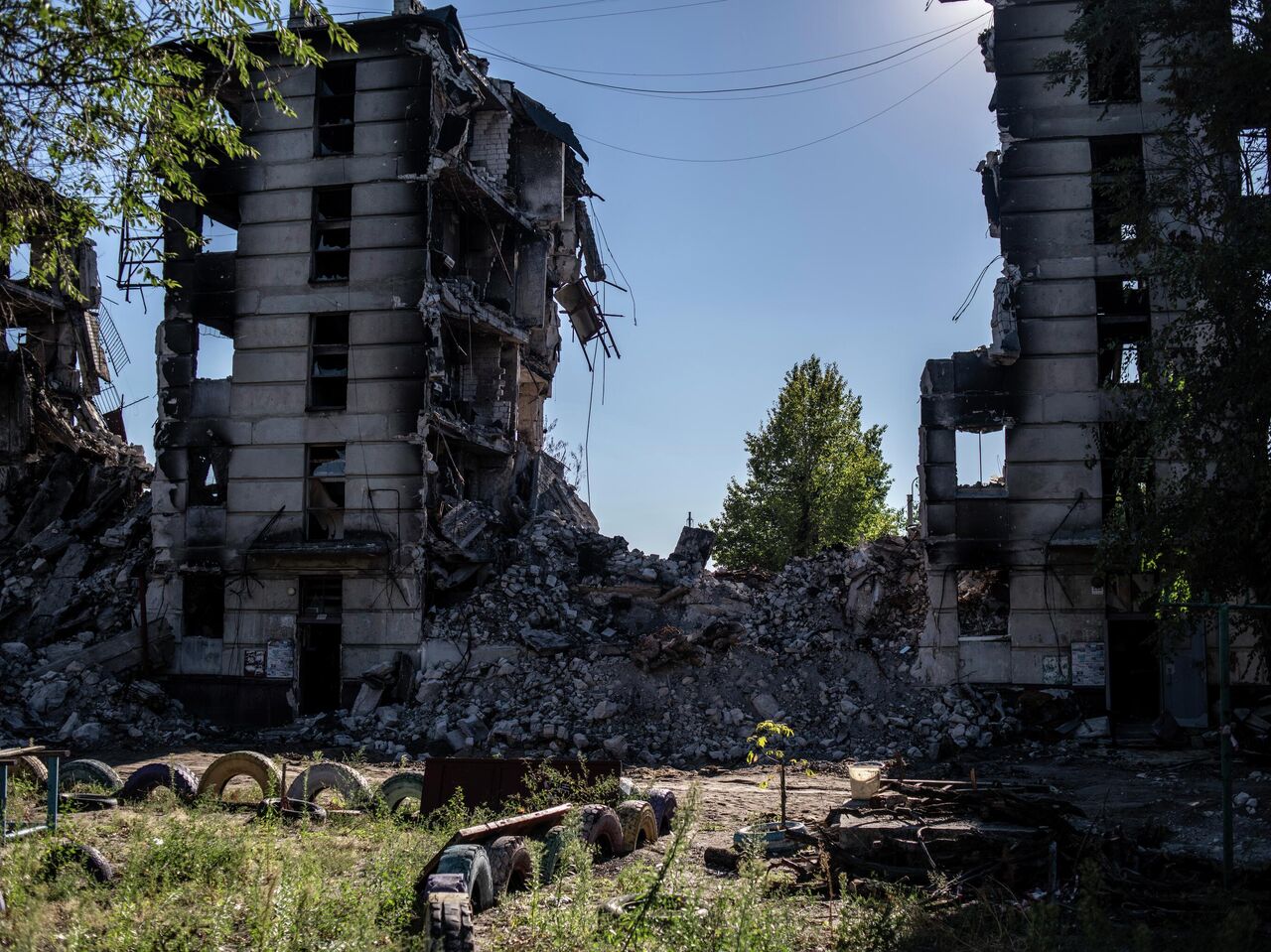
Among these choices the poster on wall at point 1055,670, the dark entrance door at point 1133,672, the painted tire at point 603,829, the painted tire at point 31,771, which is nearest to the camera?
the painted tire at point 603,829

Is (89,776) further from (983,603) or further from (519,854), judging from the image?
(983,603)

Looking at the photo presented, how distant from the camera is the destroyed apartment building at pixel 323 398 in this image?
72.4 feet

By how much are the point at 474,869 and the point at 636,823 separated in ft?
9.50

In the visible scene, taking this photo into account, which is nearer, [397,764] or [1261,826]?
[1261,826]

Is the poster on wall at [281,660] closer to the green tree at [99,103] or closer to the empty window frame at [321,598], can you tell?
the empty window frame at [321,598]

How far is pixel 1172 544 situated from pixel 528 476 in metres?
17.5

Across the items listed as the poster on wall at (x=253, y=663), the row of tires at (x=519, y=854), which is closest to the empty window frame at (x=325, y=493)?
the poster on wall at (x=253, y=663)

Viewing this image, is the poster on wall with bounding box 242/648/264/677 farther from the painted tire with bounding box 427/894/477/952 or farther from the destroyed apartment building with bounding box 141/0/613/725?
the painted tire with bounding box 427/894/477/952

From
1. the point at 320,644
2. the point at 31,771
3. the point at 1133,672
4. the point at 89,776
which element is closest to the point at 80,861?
the point at 89,776

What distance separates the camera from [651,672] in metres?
20.1

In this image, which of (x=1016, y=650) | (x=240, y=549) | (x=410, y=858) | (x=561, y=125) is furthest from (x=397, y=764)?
(x=561, y=125)

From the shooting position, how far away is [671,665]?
66.5 ft

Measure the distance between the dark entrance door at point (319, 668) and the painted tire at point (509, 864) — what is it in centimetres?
1503

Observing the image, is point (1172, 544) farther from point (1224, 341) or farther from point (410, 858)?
point (410, 858)
